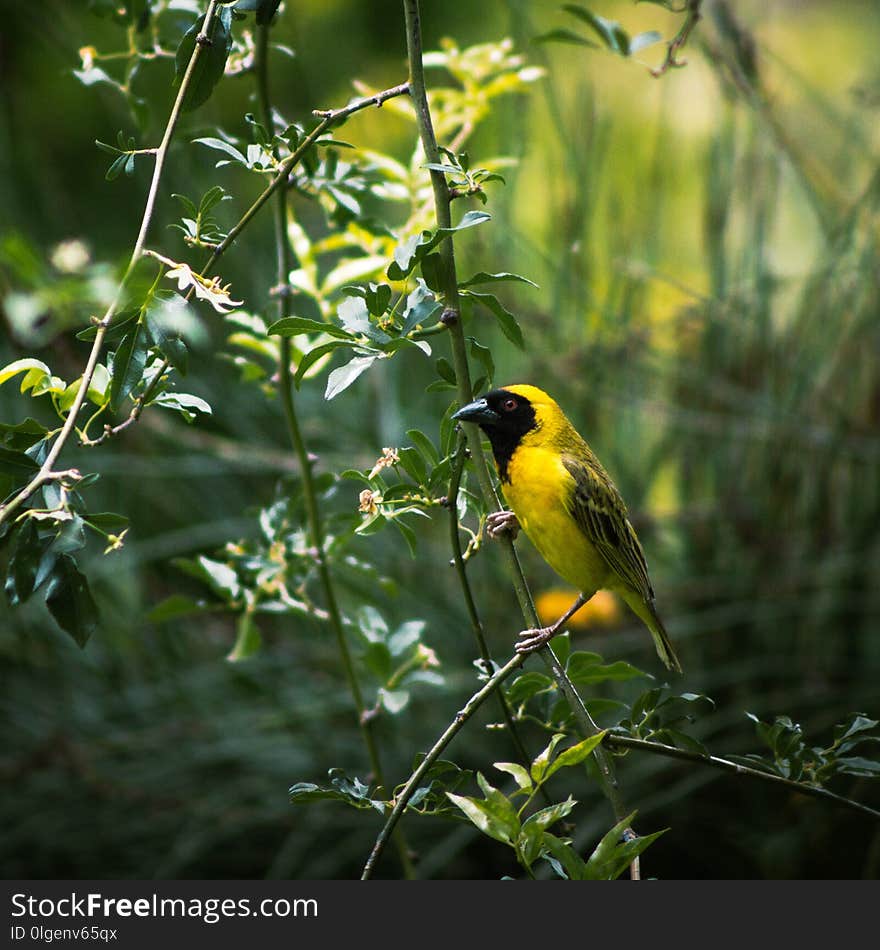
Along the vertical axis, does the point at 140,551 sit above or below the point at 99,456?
below

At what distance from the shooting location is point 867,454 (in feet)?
7.10

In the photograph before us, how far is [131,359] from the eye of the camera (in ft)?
2.78

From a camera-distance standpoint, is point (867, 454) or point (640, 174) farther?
point (640, 174)

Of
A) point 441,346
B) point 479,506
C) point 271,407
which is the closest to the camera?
point 479,506

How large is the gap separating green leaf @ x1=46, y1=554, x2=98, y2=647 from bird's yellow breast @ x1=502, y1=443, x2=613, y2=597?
0.68 metres

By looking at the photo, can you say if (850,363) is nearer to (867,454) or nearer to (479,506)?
(867,454)

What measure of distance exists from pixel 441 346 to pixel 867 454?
106 centimetres

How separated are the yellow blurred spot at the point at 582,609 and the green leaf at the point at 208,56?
150cm

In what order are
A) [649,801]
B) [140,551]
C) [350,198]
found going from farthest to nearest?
[140,551]
[649,801]
[350,198]

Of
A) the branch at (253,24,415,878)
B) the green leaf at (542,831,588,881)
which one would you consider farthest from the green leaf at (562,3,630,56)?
the green leaf at (542,831,588,881)

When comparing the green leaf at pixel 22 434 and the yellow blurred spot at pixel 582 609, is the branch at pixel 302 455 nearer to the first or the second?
the green leaf at pixel 22 434

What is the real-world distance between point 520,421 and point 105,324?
690 mm

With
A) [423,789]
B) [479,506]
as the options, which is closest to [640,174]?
[479,506]

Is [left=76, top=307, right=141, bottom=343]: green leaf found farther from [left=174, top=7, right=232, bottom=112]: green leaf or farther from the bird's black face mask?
the bird's black face mask
